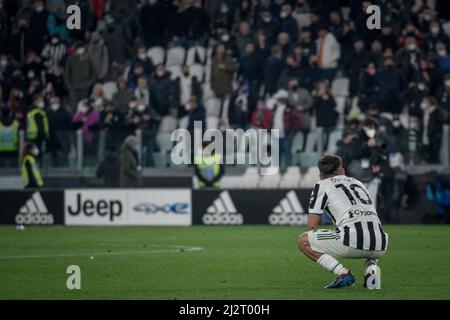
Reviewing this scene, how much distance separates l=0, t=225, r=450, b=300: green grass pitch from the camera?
13.2 m

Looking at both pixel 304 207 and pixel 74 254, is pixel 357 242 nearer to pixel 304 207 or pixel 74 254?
pixel 74 254

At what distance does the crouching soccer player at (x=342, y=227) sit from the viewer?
13.0 meters

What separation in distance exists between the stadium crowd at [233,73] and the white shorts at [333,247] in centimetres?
1301

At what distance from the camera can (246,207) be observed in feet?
91.2

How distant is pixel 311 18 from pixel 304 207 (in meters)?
5.11

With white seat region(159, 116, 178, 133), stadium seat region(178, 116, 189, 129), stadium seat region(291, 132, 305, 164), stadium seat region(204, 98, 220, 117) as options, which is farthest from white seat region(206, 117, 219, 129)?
stadium seat region(291, 132, 305, 164)

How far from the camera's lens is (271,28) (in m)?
30.3

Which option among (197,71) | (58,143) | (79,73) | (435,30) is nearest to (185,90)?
(197,71)

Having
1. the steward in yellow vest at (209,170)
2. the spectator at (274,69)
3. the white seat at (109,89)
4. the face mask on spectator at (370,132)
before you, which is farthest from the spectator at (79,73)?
the face mask on spectator at (370,132)

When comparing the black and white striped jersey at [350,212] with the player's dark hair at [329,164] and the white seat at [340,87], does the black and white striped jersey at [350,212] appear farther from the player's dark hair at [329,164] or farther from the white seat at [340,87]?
the white seat at [340,87]

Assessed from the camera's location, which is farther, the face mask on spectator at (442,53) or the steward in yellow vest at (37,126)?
the face mask on spectator at (442,53)

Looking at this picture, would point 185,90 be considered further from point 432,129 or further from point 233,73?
point 432,129

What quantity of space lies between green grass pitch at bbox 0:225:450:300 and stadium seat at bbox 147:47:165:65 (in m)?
6.16
